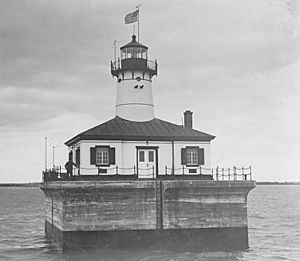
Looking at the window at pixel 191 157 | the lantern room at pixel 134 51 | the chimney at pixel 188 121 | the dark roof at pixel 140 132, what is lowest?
the window at pixel 191 157

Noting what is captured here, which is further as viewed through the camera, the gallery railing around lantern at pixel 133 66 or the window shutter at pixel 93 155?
the gallery railing around lantern at pixel 133 66

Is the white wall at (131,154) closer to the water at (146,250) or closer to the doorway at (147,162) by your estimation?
the doorway at (147,162)

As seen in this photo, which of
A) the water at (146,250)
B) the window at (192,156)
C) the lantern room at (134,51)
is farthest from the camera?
the lantern room at (134,51)

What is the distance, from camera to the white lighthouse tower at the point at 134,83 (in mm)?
32438

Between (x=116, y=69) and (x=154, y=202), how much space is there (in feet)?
31.2

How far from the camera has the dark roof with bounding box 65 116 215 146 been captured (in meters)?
29.3

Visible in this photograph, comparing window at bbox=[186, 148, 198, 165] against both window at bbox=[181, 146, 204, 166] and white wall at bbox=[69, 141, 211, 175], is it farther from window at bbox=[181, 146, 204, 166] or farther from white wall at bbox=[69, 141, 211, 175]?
white wall at bbox=[69, 141, 211, 175]

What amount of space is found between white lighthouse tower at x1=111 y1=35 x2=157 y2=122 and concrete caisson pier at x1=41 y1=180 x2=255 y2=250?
693 cm

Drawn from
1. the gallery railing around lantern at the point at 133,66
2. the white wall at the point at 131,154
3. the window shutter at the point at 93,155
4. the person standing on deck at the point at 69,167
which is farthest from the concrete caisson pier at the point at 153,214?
the gallery railing around lantern at the point at 133,66

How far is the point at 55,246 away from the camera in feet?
98.7

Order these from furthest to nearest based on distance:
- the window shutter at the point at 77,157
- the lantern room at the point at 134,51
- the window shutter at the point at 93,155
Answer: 1. the lantern room at the point at 134,51
2. the window shutter at the point at 77,157
3. the window shutter at the point at 93,155

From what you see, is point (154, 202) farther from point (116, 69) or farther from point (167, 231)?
point (116, 69)

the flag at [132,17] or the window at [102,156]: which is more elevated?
the flag at [132,17]

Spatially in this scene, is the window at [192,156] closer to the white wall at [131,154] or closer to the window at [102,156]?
the white wall at [131,154]
